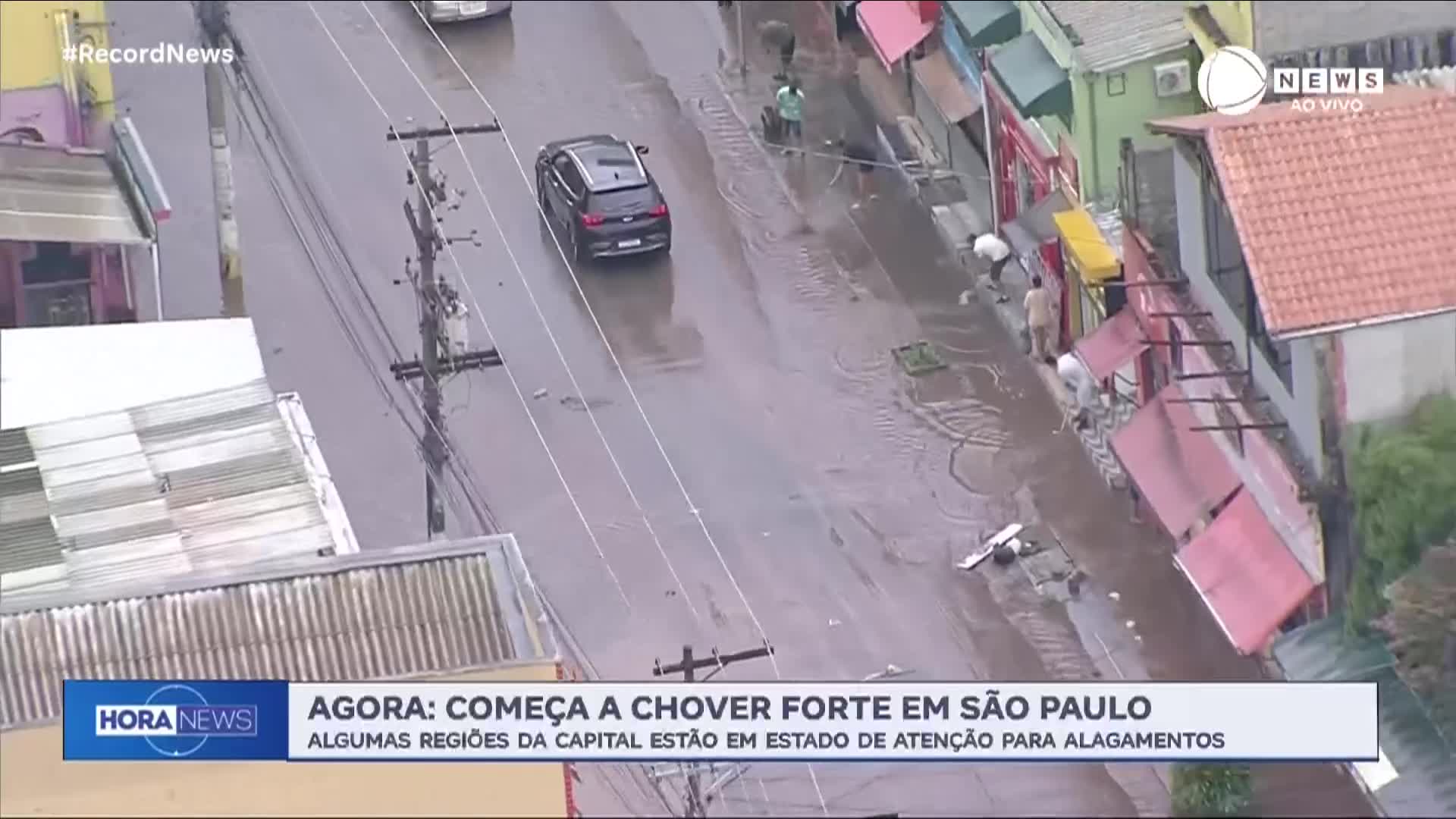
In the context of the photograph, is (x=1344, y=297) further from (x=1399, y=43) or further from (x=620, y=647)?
(x=620, y=647)

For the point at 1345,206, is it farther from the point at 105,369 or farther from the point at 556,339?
the point at 556,339

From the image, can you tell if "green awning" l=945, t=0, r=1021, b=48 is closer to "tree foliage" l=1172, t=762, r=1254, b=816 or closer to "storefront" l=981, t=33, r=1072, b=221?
"storefront" l=981, t=33, r=1072, b=221

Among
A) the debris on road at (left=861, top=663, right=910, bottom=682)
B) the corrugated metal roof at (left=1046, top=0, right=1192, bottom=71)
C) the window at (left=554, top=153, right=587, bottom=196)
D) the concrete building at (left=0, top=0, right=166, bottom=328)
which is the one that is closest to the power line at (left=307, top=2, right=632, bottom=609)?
the window at (left=554, top=153, right=587, bottom=196)

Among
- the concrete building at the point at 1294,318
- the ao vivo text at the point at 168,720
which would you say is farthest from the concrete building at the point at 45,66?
the ao vivo text at the point at 168,720

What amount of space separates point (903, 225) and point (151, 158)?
455 inches

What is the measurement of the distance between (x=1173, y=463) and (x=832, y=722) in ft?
52.3

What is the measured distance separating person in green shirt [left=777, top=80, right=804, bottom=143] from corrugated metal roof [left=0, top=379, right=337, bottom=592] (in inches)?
696

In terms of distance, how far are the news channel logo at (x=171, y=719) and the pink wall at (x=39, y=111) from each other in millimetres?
19880

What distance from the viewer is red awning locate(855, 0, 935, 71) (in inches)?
1764

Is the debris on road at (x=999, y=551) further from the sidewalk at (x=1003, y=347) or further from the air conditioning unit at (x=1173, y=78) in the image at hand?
the air conditioning unit at (x=1173, y=78)

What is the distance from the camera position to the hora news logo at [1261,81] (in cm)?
3406

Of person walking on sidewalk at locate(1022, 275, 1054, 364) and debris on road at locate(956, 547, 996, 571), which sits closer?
debris on road at locate(956, 547, 996, 571)

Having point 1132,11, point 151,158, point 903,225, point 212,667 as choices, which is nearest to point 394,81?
point 151,158

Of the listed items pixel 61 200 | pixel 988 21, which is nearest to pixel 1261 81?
pixel 988 21
